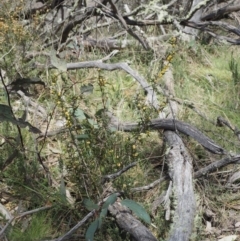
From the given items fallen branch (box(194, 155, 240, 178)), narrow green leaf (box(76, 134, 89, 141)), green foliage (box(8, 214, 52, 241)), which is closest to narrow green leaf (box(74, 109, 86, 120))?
narrow green leaf (box(76, 134, 89, 141))

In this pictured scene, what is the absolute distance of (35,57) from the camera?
10.9 ft

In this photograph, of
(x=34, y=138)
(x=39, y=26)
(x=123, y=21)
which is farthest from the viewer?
(x=39, y=26)

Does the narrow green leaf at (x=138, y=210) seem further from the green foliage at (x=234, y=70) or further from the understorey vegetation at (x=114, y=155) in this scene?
the green foliage at (x=234, y=70)

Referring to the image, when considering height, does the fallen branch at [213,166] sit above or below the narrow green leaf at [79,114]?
below

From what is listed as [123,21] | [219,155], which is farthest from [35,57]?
[219,155]

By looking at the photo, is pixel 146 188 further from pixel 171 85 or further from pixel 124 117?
pixel 171 85

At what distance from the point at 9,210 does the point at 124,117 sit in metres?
1.00

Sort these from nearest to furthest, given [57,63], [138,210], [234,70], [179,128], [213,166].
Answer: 1. [138,210]
2. [57,63]
3. [213,166]
4. [179,128]
5. [234,70]

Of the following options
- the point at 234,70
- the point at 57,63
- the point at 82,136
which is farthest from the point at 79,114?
the point at 234,70

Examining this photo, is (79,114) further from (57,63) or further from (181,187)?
(181,187)

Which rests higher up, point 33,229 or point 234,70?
point 33,229

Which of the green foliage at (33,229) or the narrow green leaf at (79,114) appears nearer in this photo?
the green foliage at (33,229)

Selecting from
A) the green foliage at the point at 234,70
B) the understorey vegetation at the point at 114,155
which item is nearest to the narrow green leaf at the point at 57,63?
the understorey vegetation at the point at 114,155

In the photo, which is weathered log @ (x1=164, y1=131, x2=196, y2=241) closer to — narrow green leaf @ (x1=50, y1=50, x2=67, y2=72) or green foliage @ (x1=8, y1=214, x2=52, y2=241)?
green foliage @ (x1=8, y1=214, x2=52, y2=241)
